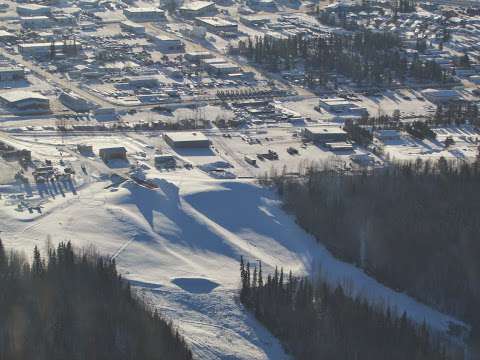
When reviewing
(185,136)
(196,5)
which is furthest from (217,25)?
(185,136)

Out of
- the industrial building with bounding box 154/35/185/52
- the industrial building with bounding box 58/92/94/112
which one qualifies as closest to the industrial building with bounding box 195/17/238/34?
the industrial building with bounding box 154/35/185/52

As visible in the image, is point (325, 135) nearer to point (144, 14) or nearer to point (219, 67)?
point (219, 67)

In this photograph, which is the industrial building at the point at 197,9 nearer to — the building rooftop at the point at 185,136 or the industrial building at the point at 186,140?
the building rooftop at the point at 185,136

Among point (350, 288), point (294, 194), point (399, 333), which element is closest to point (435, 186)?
point (294, 194)

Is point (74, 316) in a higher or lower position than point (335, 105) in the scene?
higher

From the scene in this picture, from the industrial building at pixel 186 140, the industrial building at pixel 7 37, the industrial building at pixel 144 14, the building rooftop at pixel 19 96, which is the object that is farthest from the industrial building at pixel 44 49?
the industrial building at pixel 186 140
